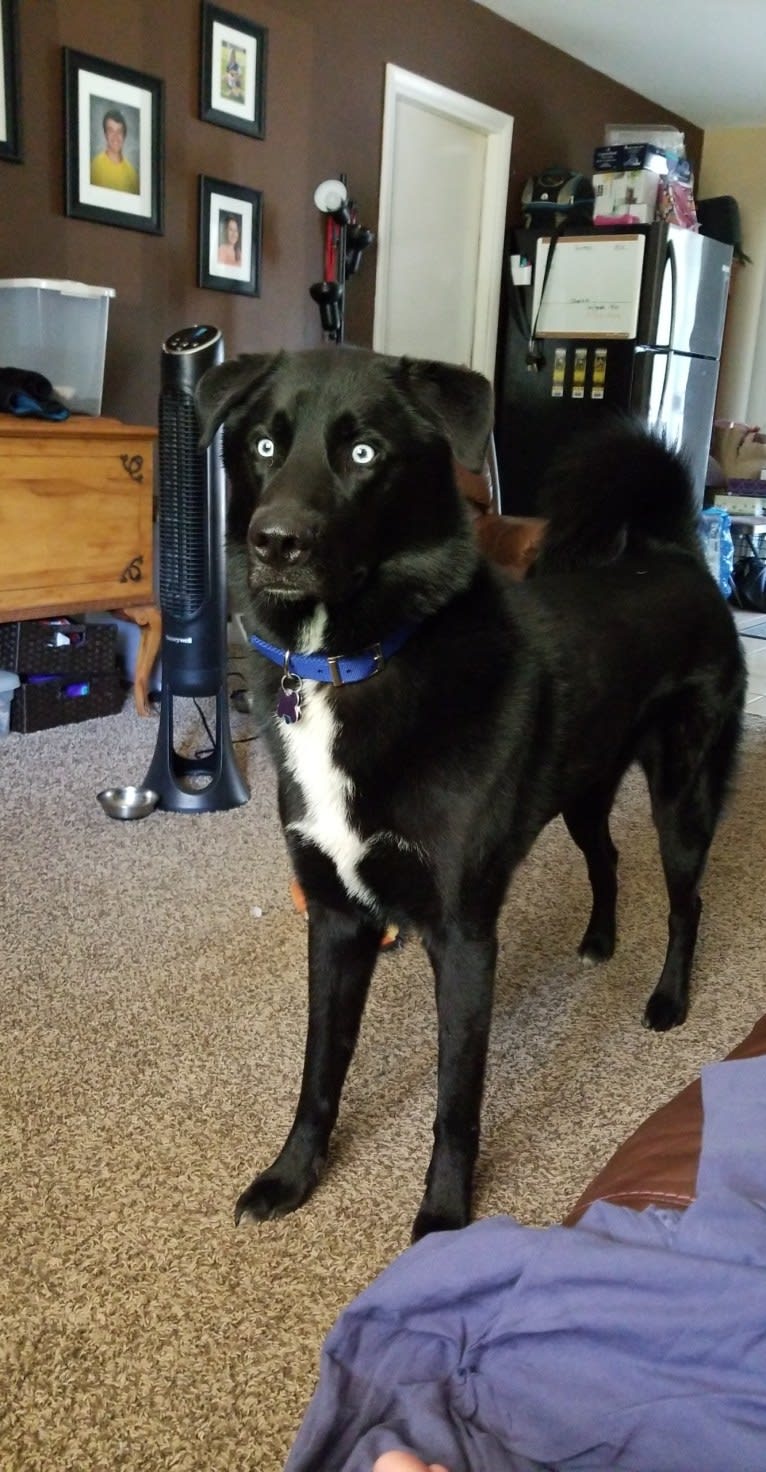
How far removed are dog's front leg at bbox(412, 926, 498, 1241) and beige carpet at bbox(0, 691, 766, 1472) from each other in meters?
0.07

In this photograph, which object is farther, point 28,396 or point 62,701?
point 62,701

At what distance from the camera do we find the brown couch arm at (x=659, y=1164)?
0.68 m

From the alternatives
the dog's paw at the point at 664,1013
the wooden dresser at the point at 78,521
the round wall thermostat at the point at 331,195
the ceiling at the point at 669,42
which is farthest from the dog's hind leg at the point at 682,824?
the ceiling at the point at 669,42

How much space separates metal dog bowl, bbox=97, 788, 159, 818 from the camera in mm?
2338

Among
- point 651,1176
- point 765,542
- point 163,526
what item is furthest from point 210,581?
point 765,542

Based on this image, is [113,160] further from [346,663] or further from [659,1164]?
[659,1164]

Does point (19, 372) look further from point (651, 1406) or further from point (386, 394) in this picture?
point (651, 1406)

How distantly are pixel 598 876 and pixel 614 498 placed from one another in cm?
65

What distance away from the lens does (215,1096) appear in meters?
1.44

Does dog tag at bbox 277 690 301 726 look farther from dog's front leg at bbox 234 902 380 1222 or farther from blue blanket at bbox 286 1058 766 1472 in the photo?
blue blanket at bbox 286 1058 766 1472

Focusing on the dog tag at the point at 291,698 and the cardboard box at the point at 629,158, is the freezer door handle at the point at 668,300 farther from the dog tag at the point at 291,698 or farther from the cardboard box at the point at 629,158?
the dog tag at the point at 291,698

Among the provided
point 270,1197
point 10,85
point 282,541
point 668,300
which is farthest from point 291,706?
point 668,300

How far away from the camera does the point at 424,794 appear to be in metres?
1.13

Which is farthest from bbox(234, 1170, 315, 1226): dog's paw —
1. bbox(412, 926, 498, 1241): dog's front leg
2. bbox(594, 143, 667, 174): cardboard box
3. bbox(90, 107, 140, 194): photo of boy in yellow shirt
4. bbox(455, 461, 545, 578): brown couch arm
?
bbox(594, 143, 667, 174): cardboard box
